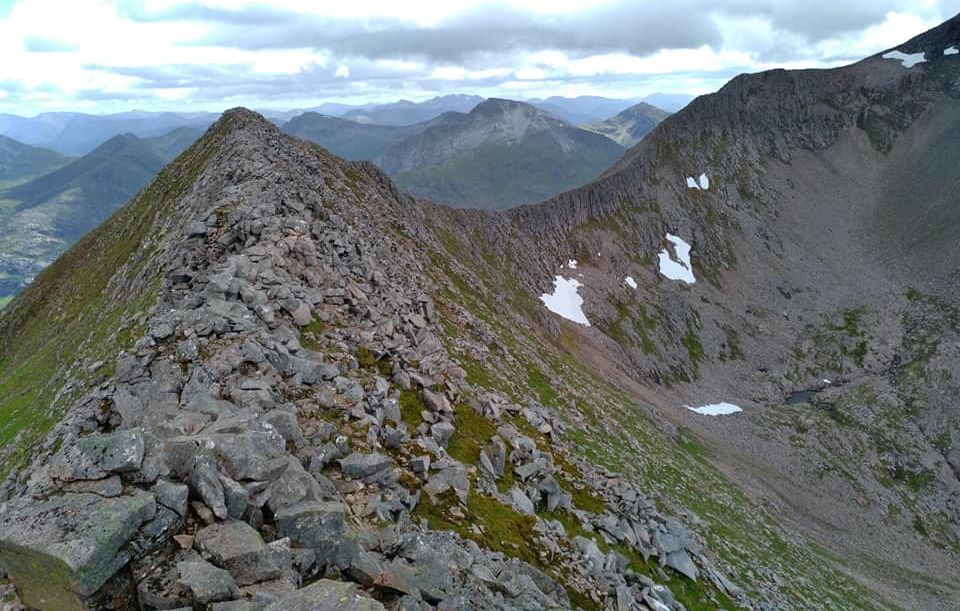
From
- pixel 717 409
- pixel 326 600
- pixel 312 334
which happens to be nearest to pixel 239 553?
pixel 326 600

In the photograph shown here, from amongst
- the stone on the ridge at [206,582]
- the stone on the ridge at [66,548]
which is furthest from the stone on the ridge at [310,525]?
the stone on the ridge at [66,548]

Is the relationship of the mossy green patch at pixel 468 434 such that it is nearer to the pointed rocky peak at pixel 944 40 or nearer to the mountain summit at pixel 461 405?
the mountain summit at pixel 461 405

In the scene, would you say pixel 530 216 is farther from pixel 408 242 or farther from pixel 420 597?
pixel 420 597

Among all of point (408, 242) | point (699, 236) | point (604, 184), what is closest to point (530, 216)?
point (604, 184)

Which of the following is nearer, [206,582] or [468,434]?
[206,582]

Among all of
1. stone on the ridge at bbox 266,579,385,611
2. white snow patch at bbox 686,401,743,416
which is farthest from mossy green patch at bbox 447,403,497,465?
white snow patch at bbox 686,401,743,416

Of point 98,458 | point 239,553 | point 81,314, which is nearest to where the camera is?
point 239,553

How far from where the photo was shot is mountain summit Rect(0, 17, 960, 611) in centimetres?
1262

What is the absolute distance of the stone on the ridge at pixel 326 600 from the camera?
34.6 feet

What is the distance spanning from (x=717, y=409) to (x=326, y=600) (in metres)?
102

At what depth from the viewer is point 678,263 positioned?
459ft

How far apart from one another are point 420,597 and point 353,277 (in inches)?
916

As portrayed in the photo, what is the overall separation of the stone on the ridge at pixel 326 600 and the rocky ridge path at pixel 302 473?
4cm

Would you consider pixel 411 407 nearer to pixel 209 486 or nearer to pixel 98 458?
pixel 209 486
